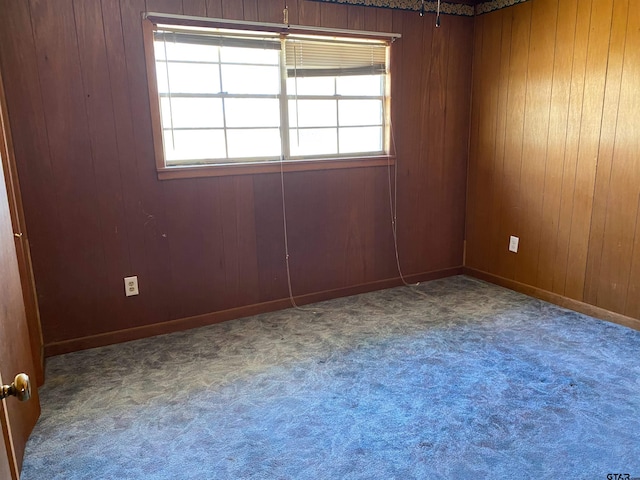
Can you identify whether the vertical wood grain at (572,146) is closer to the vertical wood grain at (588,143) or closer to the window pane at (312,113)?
the vertical wood grain at (588,143)

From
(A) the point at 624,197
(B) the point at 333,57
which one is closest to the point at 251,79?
(B) the point at 333,57

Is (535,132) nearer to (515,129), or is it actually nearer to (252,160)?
(515,129)

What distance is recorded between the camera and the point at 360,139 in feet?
12.0

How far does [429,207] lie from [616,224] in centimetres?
141

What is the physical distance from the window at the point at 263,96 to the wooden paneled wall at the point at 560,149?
97 cm

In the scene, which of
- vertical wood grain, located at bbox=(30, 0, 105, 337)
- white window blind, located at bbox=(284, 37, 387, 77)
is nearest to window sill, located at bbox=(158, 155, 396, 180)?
vertical wood grain, located at bbox=(30, 0, 105, 337)

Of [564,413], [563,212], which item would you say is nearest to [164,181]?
[564,413]

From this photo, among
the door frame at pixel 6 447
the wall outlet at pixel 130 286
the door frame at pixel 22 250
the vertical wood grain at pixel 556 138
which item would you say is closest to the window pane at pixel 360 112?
the vertical wood grain at pixel 556 138

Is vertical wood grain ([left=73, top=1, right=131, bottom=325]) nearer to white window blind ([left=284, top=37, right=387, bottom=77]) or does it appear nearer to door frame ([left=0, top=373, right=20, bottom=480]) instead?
white window blind ([left=284, top=37, right=387, bottom=77])

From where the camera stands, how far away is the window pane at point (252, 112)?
311cm

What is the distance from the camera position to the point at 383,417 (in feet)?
7.00

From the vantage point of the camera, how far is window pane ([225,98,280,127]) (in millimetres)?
3107

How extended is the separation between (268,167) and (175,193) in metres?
0.67

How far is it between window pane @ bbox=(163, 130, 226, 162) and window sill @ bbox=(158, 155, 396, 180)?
0.09m
